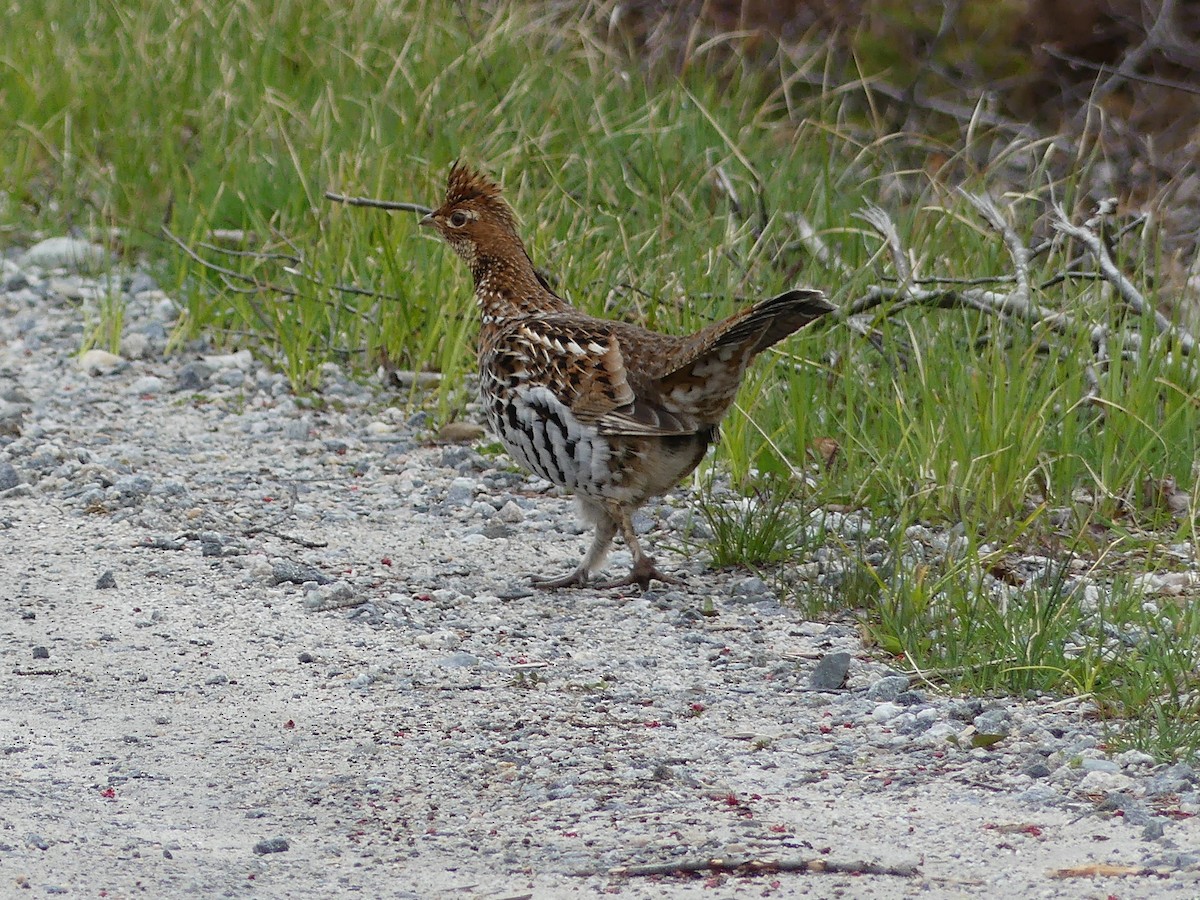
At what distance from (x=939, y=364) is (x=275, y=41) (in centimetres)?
544

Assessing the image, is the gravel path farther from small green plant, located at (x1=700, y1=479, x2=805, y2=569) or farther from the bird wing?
the bird wing

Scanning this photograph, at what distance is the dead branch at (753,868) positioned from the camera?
3447mm

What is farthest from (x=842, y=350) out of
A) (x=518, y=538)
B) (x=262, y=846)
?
(x=262, y=846)

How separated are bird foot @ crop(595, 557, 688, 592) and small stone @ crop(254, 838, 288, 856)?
7.08ft

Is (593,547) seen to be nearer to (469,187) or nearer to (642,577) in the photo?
(642,577)

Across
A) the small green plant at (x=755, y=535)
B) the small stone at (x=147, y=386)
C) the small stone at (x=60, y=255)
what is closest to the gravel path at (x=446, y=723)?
the small green plant at (x=755, y=535)

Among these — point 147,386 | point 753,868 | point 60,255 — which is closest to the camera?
point 753,868

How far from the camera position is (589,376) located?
5.57 meters

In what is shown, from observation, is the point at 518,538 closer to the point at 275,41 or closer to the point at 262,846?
the point at 262,846

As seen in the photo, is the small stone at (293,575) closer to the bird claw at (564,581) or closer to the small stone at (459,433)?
the bird claw at (564,581)

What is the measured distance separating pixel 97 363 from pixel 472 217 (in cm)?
236

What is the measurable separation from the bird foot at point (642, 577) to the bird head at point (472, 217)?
4.49 feet

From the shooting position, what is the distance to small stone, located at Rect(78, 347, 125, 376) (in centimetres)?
787

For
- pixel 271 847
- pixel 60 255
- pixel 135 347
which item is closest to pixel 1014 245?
pixel 135 347
